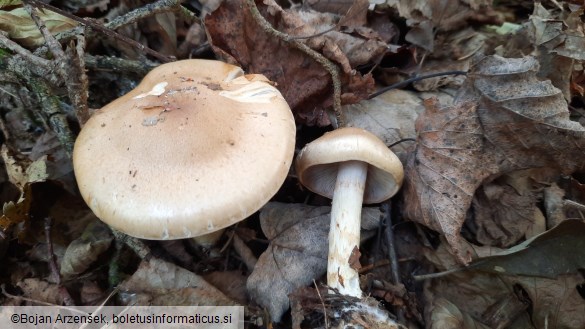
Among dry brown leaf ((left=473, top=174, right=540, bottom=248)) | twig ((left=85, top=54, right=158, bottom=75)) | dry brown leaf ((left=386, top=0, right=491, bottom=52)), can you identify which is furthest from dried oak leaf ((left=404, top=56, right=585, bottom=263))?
twig ((left=85, top=54, right=158, bottom=75))

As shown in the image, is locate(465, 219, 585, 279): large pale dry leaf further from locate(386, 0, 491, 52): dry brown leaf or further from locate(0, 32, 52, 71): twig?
locate(0, 32, 52, 71): twig

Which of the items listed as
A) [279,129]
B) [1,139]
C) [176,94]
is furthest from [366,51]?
[1,139]

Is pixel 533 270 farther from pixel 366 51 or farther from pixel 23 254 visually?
pixel 23 254

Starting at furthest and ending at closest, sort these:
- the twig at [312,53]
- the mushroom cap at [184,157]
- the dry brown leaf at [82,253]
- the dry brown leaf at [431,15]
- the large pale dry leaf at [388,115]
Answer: the dry brown leaf at [431,15] → the large pale dry leaf at [388,115] → the twig at [312,53] → the dry brown leaf at [82,253] → the mushroom cap at [184,157]

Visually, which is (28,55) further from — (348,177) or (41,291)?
(348,177)

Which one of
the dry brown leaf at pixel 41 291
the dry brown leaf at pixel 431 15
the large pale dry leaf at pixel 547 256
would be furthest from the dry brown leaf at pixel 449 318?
the dry brown leaf at pixel 41 291

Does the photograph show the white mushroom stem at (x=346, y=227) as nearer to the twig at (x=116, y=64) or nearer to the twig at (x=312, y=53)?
the twig at (x=312, y=53)
